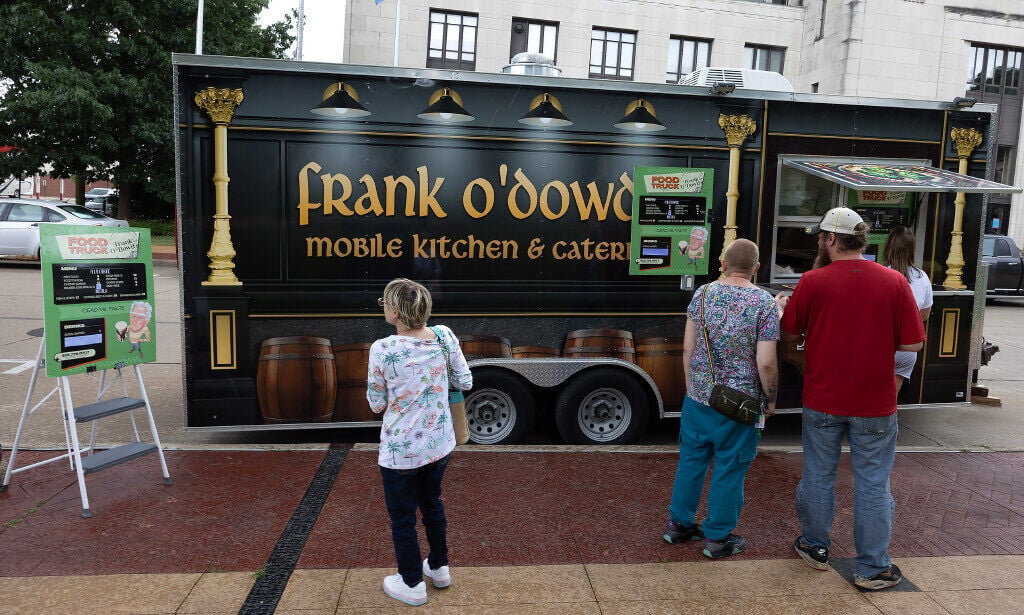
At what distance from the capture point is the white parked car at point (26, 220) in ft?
56.8

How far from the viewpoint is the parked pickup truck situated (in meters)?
17.8

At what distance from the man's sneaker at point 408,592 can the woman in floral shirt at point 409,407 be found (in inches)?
2.7

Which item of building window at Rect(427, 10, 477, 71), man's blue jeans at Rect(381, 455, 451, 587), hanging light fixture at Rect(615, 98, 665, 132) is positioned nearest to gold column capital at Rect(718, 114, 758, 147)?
hanging light fixture at Rect(615, 98, 665, 132)

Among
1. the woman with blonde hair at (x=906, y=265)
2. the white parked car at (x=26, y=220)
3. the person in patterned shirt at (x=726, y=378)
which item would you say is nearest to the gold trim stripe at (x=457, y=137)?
the woman with blonde hair at (x=906, y=265)

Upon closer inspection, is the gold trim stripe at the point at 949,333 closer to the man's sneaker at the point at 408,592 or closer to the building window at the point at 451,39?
the man's sneaker at the point at 408,592

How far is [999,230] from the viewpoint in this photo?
29672mm

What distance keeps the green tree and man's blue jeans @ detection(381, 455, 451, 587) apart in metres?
20.8

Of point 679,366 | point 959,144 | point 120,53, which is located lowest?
point 679,366

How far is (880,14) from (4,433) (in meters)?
28.3

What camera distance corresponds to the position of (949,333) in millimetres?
6605

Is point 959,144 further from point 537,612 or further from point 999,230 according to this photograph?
point 999,230

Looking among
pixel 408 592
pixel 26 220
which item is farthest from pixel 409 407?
pixel 26 220

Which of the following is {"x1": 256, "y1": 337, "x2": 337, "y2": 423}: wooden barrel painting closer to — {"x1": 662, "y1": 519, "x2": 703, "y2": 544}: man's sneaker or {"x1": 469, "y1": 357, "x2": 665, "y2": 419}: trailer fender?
{"x1": 469, "y1": 357, "x2": 665, "y2": 419}: trailer fender

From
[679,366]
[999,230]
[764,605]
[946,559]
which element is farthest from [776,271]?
[999,230]
